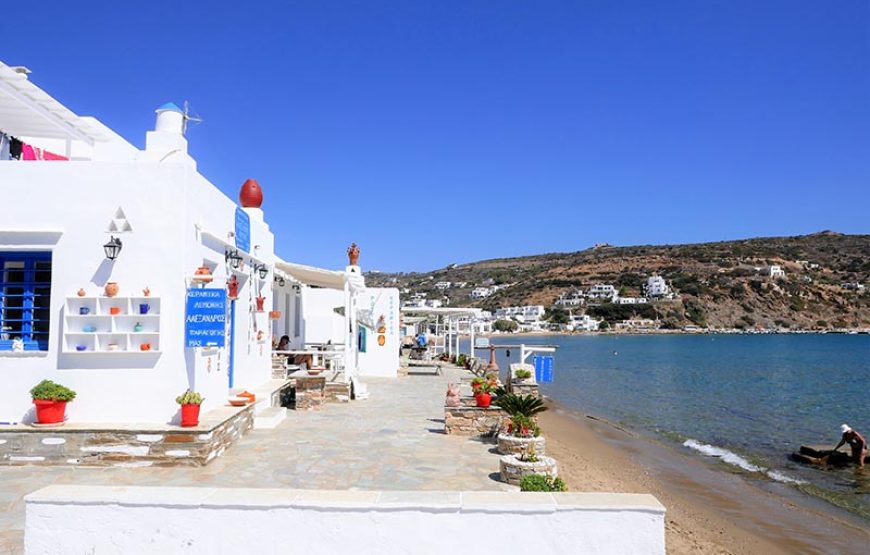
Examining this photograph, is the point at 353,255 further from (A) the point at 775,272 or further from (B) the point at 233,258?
(A) the point at 775,272

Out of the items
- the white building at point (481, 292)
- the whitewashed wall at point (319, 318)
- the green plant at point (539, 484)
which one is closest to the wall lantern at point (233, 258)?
the green plant at point (539, 484)

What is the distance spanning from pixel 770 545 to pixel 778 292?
110 metres

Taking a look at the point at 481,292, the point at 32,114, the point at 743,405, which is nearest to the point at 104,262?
the point at 32,114

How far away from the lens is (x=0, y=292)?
921 cm

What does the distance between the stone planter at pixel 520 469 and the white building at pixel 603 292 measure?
11493 cm

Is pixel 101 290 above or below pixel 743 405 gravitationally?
above

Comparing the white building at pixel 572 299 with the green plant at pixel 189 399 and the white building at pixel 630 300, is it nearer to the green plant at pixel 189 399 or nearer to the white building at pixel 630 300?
the white building at pixel 630 300

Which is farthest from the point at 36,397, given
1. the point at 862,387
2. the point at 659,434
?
the point at 862,387

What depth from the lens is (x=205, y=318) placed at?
9.19 metres

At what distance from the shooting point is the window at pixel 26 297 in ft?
30.1

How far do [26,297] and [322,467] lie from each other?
4771 millimetres

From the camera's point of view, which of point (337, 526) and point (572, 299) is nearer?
point (337, 526)

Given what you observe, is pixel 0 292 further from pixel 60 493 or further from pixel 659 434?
pixel 659 434

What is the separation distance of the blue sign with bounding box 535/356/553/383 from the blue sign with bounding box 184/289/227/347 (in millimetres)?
7699
